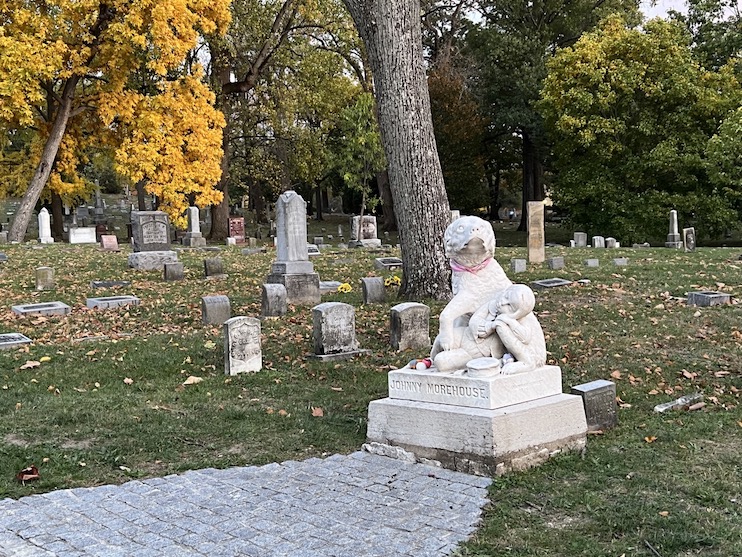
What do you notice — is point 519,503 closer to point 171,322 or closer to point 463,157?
point 171,322

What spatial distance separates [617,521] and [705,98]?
30111 millimetres

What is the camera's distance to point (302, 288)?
48.3ft

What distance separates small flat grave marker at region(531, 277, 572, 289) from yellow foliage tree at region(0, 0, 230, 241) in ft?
54.3

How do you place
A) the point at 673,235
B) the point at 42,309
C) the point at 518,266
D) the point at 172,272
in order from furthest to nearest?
the point at 673,235 < the point at 172,272 < the point at 518,266 < the point at 42,309

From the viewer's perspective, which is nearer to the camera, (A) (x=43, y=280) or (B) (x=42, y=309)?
(B) (x=42, y=309)

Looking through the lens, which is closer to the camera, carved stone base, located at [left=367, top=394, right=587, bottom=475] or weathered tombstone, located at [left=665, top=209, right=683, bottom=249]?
carved stone base, located at [left=367, top=394, right=587, bottom=475]

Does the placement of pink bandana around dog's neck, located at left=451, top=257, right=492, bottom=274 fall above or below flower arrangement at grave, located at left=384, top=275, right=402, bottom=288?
above

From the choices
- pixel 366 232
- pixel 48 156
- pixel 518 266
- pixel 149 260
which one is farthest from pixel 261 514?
pixel 366 232

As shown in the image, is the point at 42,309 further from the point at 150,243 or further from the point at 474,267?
the point at 474,267

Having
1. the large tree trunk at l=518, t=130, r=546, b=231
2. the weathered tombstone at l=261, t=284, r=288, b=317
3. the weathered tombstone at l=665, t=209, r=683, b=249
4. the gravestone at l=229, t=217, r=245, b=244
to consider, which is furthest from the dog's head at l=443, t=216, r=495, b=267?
the large tree trunk at l=518, t=130, r=546, b=231

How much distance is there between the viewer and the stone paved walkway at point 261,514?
4.45 metres

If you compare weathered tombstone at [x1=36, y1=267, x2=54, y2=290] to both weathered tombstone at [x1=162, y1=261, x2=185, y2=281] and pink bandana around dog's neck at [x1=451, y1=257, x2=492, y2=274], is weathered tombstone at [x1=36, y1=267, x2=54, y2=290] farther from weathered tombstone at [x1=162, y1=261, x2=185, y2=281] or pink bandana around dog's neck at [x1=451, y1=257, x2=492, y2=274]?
pink bandana around dog's neck at [x1=451, y1=257, x2=492, y2=274]

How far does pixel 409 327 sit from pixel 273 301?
10.9 feet

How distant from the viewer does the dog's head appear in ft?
21.2
